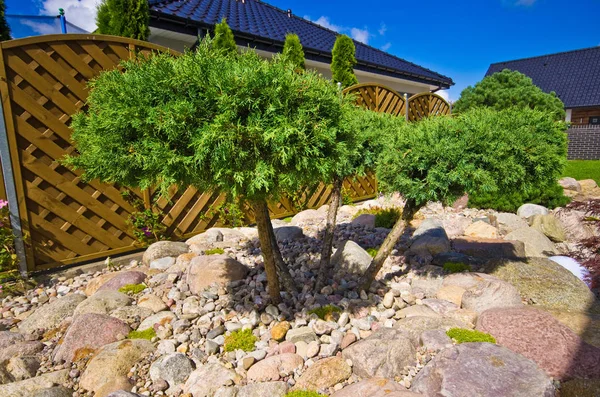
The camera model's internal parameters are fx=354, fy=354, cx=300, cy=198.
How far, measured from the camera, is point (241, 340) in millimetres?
2893

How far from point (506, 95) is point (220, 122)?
17545mm

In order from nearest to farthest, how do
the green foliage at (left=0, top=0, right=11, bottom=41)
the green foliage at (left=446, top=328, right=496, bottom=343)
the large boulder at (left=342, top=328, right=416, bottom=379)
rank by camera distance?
1. the large boulder at (left=342, top=328, right=416, bottom=379)
2. the green foliage at (left=446, top=328, right=496, bottom=343)
3. the green foliage at (left=0, top=0, right=11, bottom=41)

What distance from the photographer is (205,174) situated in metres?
2.33

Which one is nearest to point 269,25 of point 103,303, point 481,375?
point 103,303

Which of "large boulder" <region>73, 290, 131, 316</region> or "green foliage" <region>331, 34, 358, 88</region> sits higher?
"green foliage" <region>331, 34, 358, 88</region>

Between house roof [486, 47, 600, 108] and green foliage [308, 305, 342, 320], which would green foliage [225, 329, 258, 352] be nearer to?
green foliage [308, 305, 342, 320]

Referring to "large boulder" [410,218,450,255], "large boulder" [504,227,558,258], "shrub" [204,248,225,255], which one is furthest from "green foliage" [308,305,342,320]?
"large boulder" [504,227,558,258]

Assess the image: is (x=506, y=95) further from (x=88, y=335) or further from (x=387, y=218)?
(x=88, y=335)

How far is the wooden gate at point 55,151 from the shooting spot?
397 cm

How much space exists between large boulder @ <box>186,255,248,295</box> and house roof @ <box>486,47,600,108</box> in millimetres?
27233

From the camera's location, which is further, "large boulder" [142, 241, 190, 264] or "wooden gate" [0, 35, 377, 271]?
"large boulder" [142, 241, 190, 264]

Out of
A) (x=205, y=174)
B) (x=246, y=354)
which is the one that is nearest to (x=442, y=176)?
(x=205, y=174)

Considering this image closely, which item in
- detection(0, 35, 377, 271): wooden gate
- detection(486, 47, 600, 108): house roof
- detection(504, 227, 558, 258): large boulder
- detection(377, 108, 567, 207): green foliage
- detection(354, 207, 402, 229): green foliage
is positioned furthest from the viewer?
detection(486, 47, 600, 108): house roof

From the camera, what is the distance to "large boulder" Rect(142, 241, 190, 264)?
15.4 feet
